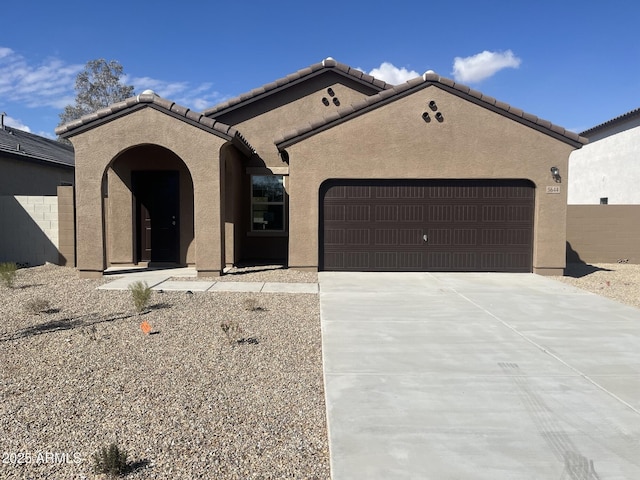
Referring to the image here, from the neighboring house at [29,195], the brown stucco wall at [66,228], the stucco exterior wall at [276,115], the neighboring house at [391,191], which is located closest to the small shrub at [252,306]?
the neighboring house at [391,191]

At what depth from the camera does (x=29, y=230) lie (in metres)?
13.9

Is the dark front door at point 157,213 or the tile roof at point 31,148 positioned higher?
the tile roof at point 31,148

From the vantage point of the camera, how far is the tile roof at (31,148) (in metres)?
18.0

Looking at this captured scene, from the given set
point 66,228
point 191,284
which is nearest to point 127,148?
point 191,284

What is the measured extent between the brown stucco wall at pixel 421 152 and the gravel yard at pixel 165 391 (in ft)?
16.4

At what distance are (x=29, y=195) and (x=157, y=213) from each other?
7.40 metres

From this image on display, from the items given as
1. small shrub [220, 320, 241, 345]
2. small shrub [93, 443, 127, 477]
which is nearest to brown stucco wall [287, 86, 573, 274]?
small shrub [220, 320, 241, 345]

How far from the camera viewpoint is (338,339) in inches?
255

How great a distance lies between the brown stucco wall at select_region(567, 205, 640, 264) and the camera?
52.9ft

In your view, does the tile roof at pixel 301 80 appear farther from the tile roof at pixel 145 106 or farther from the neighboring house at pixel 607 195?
the neighboring house at pixel 607 195

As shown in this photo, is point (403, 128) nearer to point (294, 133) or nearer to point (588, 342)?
point (294, 133)

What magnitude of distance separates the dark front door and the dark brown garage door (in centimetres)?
419

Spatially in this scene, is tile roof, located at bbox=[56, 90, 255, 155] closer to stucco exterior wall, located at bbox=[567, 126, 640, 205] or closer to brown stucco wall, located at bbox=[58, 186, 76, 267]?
brown stucco wall, located at bbox=[58, 186, 76, 267]

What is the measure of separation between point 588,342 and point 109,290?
855 centimetres
